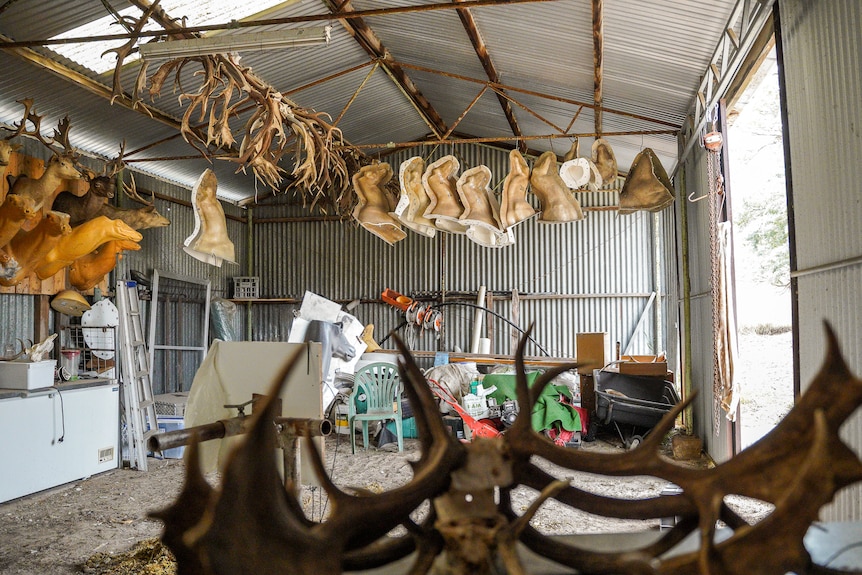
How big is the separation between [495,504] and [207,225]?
580 centimetres

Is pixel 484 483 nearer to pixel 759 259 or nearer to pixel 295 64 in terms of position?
pixel 295 64

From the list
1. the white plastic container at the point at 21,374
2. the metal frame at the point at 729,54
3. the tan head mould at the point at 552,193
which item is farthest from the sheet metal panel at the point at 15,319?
the metal frame at the point at 729,54

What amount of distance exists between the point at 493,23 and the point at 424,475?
6742 mm

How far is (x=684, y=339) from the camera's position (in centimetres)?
885

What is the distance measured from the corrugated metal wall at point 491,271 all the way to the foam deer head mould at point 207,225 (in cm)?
721

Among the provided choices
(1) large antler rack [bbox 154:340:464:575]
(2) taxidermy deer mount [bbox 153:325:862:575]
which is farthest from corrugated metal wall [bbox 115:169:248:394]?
(1) large antler rack [bbox 154:340:464:575]

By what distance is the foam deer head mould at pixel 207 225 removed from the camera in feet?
21.4

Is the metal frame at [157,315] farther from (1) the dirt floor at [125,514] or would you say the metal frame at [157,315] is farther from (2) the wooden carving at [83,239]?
(1) the dirt floor at [125,514]

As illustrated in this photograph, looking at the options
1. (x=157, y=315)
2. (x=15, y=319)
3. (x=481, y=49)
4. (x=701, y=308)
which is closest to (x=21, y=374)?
(x=15, y=319)

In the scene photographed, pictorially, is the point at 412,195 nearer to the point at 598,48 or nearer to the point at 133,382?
the point at 598,48

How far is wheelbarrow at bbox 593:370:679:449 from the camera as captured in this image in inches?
333

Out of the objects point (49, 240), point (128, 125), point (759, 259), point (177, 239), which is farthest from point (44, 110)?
point (759, 259)

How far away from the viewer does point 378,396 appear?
871 centimetres

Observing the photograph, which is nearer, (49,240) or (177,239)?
(49,240)
